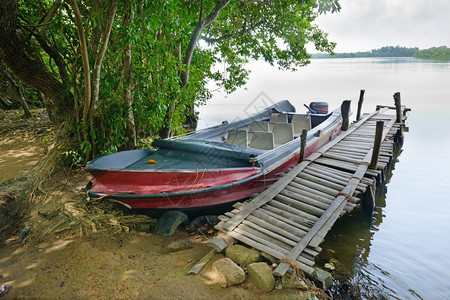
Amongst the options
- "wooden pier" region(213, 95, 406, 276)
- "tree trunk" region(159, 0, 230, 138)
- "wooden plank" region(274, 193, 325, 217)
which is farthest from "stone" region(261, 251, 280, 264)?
"tree trunk" region(159, 0, 230, 138)

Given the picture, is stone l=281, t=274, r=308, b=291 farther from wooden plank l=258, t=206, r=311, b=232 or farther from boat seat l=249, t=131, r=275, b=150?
boat seat l=249, t=131, r=275, b=150

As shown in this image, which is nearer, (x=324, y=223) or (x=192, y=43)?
(x=324, y=223)

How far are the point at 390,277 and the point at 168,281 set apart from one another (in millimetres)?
3620

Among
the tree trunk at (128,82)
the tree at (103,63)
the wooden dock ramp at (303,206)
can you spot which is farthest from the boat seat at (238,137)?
the tree trunk at (128,82)

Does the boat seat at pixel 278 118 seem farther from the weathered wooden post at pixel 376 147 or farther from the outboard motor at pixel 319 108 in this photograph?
the weathered wooden post at pixel 376 147

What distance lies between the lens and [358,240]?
5227mm

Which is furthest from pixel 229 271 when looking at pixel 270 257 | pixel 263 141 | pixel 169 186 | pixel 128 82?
pixel 128 82

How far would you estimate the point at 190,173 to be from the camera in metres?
4.38

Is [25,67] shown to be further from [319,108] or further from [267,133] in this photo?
[319,108]

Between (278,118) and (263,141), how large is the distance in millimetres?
Result: 2921

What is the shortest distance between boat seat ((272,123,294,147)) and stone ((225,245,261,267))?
391 cm

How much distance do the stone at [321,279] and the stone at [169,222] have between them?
2176 mm

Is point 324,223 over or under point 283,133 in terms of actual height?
under

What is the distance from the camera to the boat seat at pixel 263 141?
613 centimetres
